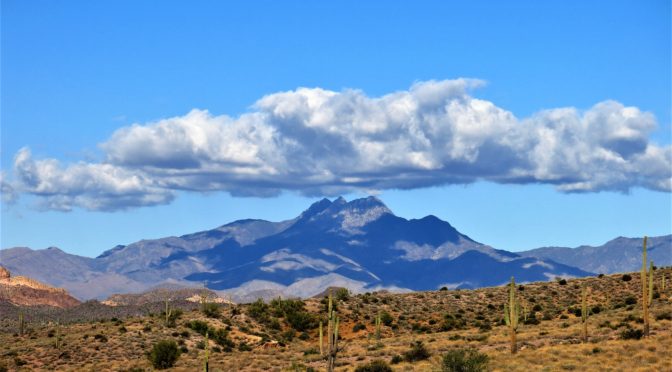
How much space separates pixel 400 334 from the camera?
89312mm

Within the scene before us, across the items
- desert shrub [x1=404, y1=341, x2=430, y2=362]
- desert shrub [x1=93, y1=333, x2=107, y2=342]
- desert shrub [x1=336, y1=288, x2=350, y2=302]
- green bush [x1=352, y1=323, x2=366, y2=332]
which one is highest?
desert shrub [x1=336, y1=288, x2=350, y2=302]

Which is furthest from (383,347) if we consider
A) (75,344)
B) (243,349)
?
(75,344)

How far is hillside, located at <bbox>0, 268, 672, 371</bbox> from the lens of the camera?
2283 inches

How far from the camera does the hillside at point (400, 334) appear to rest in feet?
190

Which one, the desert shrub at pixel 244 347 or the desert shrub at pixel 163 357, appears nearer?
the desert shrub at pixel 163 357

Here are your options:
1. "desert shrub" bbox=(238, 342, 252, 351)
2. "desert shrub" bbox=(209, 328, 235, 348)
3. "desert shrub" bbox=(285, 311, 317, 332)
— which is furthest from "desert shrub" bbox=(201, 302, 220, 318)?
"desert shrub" bbox=(238, 342, 252, 351)

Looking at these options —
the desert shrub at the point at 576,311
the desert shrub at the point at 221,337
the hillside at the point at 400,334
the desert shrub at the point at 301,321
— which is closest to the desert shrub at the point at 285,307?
the hillside at the point at 400,334

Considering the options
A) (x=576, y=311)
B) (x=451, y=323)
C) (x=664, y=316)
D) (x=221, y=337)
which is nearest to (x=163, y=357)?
(x=221, y=337)

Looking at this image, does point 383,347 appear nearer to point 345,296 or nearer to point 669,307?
point 669,307

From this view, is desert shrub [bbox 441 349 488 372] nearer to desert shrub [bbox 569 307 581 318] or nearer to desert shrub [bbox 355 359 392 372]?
desert shrub [bbox 355 359 392 372]

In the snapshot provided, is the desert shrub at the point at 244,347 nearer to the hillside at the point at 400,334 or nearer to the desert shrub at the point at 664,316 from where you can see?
the hillside at the point at 400,334

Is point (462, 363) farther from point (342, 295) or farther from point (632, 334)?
point (342, 295)

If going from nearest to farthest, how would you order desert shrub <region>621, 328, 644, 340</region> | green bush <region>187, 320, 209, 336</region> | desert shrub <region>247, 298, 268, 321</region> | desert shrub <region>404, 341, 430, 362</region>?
desert shrub <region>621, 328, 644, 340</region>
desert shrub <region>404, 341, 430, 362</region>
green bush <region>187, 320, 209, 336</region>
desert shrub <region>247, 298, 268, 321</region>

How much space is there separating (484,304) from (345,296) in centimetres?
1645
